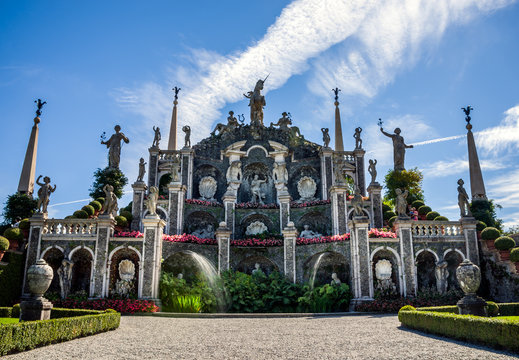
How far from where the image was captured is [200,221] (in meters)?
31.6

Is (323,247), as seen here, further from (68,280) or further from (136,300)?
(68,280)

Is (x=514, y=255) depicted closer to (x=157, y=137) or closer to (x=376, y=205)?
(x=376, y=205)

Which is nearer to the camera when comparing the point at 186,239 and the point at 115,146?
the point at 186,239

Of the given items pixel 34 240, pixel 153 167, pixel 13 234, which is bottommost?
pixel 34 240

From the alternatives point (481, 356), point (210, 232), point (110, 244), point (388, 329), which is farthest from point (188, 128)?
point (481, 356)

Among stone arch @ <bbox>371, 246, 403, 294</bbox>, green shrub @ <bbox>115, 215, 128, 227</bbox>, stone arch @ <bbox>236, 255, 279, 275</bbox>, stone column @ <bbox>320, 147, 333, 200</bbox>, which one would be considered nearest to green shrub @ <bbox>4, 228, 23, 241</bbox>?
green shrub @ <bbox>115, 215, 128, 227</bbox>

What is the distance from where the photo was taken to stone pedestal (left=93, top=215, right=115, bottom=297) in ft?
71.2

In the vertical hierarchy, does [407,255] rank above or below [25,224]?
below

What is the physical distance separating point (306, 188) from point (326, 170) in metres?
2.18

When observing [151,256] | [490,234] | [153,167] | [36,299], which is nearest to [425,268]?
[490,234]

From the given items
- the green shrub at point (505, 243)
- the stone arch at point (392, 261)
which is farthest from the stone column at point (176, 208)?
the green shrub at point (505, 243)

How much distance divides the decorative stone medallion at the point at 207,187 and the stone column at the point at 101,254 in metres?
12.4

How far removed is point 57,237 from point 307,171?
65.6ft

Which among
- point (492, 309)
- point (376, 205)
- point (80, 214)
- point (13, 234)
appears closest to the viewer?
point (492, 309)
